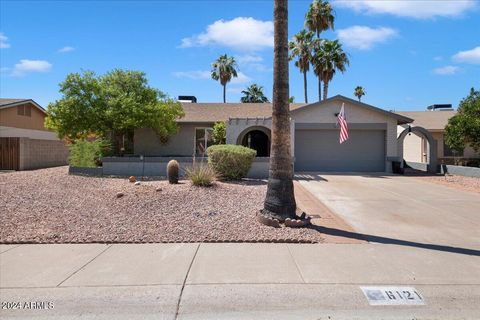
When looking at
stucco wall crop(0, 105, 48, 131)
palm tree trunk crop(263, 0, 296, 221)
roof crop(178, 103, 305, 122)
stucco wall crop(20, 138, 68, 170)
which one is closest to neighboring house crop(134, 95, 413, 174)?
roof crop(178, 103, 305, 122)

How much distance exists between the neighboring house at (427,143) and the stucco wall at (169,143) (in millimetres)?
13465

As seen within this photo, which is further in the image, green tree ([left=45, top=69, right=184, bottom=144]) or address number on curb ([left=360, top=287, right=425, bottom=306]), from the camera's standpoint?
green tree ([left=45, top=69, right=184, bottom=144])

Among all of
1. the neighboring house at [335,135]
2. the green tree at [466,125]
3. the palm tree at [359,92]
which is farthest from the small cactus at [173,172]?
the palm tree at [359,92]

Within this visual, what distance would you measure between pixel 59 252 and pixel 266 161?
1156cm

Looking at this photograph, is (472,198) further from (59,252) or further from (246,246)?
(59,252)

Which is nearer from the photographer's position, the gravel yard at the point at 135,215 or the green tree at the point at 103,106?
the gravel yard at the point at 135,215

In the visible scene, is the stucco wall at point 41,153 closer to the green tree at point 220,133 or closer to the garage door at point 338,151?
the green tree at point 220,133

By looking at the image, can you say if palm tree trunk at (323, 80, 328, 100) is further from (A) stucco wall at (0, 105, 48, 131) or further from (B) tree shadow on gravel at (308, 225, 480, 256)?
(B) tree shadow on gravel at (308, 225, 480, 256)

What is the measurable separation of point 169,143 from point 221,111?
14.0 feet

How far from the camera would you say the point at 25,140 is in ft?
70.9

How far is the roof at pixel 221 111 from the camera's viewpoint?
24205mm

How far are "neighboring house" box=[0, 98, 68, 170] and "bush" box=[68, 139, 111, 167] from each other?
512 cm

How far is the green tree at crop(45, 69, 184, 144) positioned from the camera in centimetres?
1750

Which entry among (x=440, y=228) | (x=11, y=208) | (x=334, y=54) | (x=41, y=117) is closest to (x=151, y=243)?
(x=11, y=208)
